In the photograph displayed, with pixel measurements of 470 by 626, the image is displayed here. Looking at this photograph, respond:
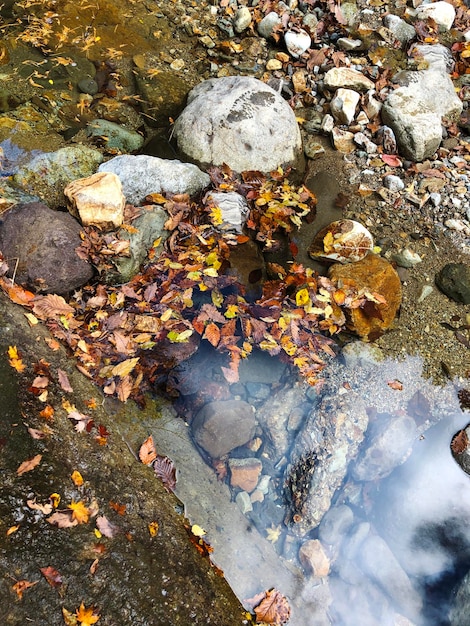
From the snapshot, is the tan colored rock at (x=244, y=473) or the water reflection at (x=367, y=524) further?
the tan colored rock at (x=244, y=473)

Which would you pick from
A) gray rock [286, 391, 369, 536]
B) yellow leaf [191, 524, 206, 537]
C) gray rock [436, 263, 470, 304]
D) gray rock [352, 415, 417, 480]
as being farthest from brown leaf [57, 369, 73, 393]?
gray rock [436, 263, 470, 304]

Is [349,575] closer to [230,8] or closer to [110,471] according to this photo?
[110,471]

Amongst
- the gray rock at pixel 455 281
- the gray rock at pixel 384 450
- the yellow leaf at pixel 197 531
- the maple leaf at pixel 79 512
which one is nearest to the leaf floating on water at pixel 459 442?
the gray rock at pixel 384 450

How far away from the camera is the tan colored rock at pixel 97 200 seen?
4.31 meters

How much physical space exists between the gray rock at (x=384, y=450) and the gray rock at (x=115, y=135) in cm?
434

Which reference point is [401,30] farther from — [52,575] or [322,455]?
[52,575]

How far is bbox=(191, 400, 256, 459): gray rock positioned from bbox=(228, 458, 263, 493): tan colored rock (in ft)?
0.46

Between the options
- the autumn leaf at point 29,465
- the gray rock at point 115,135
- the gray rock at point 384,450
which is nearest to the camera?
the autumn leaf at point 29,465

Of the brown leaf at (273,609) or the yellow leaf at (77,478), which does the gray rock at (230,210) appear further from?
the brown leaf at (273,609)

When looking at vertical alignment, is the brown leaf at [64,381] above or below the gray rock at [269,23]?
below

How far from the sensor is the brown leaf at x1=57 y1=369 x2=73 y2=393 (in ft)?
11.3

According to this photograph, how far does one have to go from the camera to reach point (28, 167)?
4984 mm

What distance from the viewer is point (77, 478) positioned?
298 cm

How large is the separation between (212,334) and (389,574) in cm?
252
